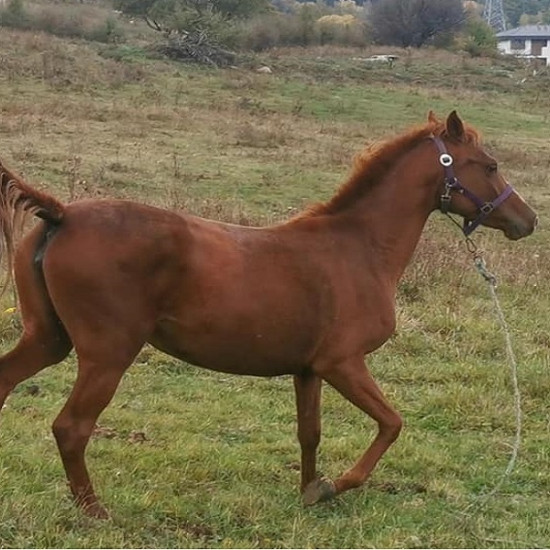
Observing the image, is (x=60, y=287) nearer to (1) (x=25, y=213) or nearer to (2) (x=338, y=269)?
(1) (x=25, y=213)

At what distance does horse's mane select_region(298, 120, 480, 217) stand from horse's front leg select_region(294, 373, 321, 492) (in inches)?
37.2

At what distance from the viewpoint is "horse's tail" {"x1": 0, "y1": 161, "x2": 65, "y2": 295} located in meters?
4.45

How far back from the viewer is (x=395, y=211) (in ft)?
17.3

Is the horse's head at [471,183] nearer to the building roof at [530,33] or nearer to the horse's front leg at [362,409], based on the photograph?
the horse's front leg at [362,409]

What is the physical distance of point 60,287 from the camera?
441 centimetres

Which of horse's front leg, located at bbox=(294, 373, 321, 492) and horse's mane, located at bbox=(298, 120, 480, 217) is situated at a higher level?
horse's mane, located at bbox=(298, 120, 480, 217)

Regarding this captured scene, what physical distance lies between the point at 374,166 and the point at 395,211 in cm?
28

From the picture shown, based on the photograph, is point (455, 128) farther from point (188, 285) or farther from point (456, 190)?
point (188, 285)

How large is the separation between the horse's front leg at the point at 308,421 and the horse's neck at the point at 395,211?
74cm

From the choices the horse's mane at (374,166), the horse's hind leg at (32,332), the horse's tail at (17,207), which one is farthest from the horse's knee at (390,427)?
the horse's tail at (17,207)

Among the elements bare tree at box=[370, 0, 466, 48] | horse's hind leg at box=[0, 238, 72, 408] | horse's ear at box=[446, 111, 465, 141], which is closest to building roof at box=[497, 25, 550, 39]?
bare tree at box=[370, 0, 466, 48]

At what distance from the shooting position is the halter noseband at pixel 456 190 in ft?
17.0

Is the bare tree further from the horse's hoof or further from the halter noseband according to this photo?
the horse's hoof

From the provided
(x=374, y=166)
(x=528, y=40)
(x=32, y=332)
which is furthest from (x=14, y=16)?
(x=528, y=40)
